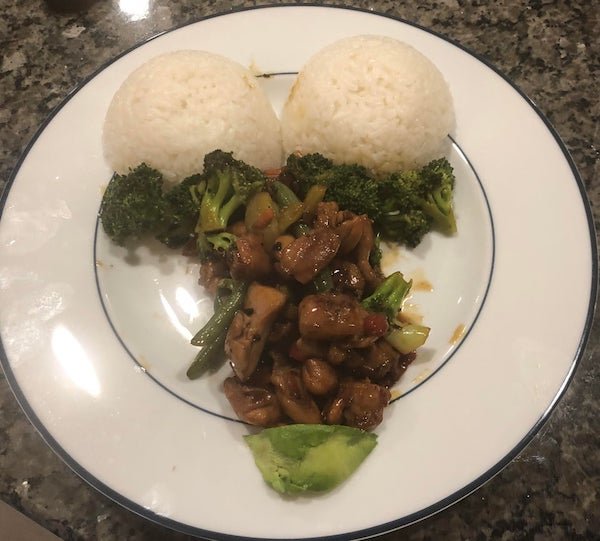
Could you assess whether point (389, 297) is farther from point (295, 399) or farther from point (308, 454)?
point (308, 454)

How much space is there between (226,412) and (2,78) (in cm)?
253

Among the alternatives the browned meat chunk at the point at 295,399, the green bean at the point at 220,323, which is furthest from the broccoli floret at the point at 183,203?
the browned meat chunk at the point at 295,399

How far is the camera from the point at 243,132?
8.83 feet

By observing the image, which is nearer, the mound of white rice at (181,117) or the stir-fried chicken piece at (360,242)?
the stir-fried chicken piece at (360,242)

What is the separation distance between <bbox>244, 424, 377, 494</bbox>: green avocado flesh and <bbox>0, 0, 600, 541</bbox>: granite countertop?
38 cm

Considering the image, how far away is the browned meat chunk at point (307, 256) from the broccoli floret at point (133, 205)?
668mm

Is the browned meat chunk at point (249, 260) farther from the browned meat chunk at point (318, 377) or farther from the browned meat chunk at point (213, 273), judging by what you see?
the browned meat chunk at point (318, 377)

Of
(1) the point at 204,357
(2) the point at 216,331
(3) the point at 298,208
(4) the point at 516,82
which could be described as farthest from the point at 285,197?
(4) the point at 516,82

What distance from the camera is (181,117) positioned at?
263 cm

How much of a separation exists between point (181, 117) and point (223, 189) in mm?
431

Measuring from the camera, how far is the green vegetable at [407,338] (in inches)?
89.5

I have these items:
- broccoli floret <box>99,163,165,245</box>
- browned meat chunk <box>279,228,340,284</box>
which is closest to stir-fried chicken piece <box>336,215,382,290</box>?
browned meat chunk <box>279,228,340,284</box>

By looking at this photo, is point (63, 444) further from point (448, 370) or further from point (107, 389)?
point (448, 370)

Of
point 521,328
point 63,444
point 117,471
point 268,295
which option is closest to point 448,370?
point 521,328
